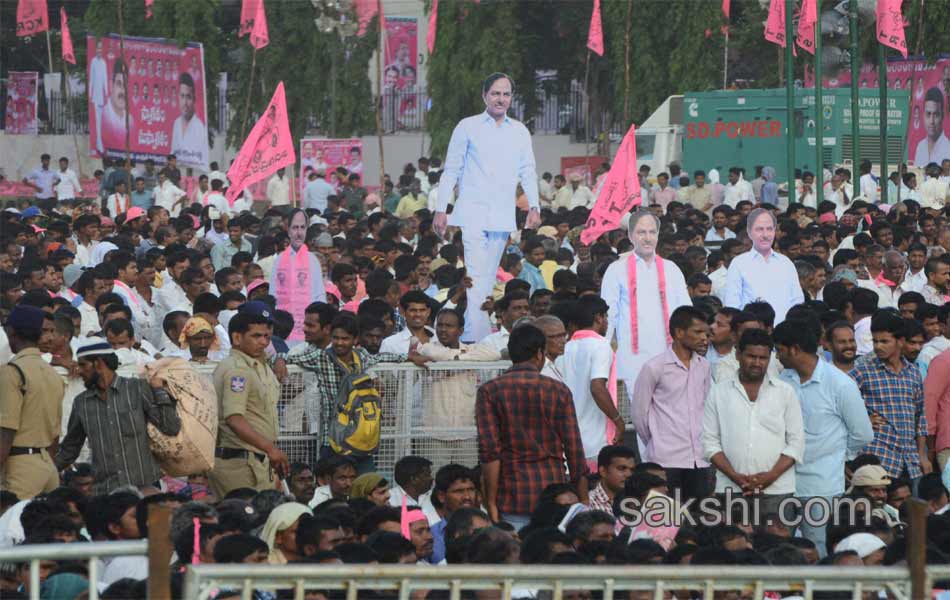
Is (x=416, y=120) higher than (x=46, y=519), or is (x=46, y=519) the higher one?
(x=416, y=120)

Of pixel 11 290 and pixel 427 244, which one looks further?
pixel 427 244

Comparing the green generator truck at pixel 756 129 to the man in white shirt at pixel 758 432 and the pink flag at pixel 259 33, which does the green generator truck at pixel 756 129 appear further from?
the man in white shirt at pixel 758 432

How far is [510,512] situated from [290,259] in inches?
224

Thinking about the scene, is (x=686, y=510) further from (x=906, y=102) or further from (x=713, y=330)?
(x=906, y=102)

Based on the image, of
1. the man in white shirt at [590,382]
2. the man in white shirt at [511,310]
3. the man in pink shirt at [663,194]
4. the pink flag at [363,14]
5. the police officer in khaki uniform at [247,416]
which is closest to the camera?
the police officer in khaki uniform at [247,416]

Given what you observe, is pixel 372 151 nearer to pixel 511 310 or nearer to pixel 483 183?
pixel 483 183

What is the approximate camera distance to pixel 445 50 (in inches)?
1460

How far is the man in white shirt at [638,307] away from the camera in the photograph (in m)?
11.0

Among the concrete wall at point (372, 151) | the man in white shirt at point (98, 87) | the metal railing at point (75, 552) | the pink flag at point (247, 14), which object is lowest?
the metal railing at point (75, 552)

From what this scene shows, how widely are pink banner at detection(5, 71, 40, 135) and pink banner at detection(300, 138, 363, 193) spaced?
10492 millimetres

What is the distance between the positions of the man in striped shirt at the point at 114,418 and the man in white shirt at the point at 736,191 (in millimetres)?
18544

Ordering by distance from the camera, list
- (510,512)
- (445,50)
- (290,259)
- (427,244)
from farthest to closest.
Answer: (445,50) → (427,244) → (290,259) → (510,512)

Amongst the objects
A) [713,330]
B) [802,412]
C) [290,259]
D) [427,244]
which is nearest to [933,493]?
[802,412]

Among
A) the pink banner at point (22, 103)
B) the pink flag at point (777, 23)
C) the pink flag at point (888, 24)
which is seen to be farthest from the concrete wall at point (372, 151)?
the pink flag at point (888, 24)
